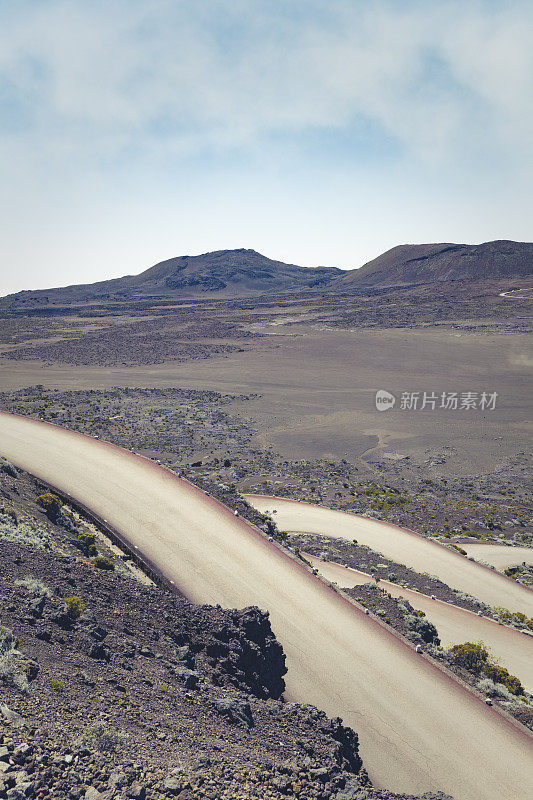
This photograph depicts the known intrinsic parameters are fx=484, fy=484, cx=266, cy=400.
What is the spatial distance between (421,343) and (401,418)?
38899 millimetres

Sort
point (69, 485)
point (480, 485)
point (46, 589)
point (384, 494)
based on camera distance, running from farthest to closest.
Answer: point (480, 485)
point (384, 494)
point (69, 485)
point (46, 589)

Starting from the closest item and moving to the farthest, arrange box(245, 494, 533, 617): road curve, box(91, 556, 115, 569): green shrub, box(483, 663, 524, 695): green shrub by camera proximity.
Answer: box(483, 663, 524, 695): green shrub → box(91, 556, 115, 569): green shrub → box(245, 494, 533, 617): road curve

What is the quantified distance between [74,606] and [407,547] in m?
17.9

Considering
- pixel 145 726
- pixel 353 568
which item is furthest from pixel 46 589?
pixel 353 568

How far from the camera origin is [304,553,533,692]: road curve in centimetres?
1560

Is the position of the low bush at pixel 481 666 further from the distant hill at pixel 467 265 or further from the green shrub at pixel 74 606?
the distant hill at pixel 467 265

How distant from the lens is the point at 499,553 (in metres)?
25.2

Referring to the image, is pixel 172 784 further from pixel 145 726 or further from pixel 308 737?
pixel 308 737

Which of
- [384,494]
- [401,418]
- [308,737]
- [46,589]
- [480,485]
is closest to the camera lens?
[308,737]

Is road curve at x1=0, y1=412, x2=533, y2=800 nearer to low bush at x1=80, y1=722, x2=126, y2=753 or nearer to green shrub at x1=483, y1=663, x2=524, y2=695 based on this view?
green shrub at x1=483, y1=663, x2=524, y2=695

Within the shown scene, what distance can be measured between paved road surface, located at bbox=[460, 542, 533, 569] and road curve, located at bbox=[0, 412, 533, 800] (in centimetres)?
1319

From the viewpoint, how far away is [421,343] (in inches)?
3406

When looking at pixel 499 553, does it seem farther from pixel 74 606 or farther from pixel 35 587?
pixel 35 587

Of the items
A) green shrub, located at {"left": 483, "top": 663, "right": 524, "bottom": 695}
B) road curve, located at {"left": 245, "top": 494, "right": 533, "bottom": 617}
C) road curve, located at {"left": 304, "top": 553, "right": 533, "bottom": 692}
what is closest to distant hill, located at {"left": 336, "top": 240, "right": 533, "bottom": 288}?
road curve, located at {"left": 245, "top": 494, "right": 533, "bottom": 617}
